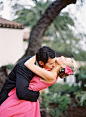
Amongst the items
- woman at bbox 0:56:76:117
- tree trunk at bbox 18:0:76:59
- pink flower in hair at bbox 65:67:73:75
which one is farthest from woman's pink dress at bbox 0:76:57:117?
tree trunk at bbox 18:0:76:59

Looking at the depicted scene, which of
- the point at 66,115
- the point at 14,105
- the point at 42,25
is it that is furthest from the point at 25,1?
the point at 66,115

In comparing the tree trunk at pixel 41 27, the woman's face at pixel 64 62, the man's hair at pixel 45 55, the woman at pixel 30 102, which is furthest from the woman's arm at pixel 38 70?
the tree trunk at pixel 41 27

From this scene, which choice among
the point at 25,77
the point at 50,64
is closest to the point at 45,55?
the point at 50,64

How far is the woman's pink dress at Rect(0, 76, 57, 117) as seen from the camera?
214 centimetres

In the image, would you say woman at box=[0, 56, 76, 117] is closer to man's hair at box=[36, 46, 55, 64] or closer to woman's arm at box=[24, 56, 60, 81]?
woman's arm at box=[24, 56, 60, 81]

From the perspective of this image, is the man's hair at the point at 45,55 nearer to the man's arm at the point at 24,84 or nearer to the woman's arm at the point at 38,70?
the woman's arm at the point at 38,70

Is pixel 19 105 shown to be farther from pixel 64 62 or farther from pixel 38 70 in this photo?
pixel 64 62

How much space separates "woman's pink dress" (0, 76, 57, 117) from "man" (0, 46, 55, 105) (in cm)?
6

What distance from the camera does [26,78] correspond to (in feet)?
6.86

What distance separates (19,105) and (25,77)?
0.36 meters

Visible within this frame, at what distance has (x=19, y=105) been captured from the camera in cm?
218

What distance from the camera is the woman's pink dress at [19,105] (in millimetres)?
2139

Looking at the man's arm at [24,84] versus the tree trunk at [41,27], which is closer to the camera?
the man's arm at [24,84]

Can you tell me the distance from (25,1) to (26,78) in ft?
7.41
